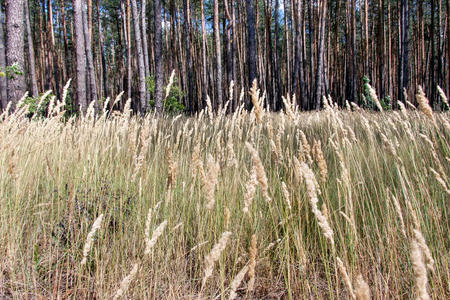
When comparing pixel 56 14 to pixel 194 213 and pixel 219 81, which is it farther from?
pixel 194 213

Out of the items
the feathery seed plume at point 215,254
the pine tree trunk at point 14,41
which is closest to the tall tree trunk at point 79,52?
the pine tree trunk at point 14,41

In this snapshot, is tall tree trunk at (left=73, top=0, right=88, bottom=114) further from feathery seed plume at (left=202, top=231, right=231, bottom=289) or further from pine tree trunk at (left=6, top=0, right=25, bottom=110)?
feathery seed plume at (left=202, top=231, right=231, bottom=289)

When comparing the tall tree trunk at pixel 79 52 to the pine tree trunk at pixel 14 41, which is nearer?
the pine tree trunk at pixel 14 41

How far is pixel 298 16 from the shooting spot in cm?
1159

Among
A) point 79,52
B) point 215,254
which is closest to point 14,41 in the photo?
point 79,52

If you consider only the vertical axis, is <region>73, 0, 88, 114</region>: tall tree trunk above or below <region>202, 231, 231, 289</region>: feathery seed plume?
above

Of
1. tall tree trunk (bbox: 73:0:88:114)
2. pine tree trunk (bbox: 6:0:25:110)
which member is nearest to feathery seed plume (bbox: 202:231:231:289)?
pine tree trunk (bbox: 6:0:25:110)

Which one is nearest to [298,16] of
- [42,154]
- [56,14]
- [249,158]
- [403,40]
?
[403,40]

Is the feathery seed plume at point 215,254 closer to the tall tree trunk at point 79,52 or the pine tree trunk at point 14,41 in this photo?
the pine tree trunk at point 14,41

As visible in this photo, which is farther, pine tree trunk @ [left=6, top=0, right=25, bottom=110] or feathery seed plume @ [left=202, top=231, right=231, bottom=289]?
pine tree trunk @ [left=6, top=0, right=25, bottom=110]

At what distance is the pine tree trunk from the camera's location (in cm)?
594

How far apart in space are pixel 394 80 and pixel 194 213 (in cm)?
2105

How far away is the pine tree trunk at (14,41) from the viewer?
594 cm

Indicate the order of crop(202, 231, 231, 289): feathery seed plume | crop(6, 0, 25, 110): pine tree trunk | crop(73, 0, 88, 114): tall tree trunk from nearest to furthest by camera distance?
1. crop(202, 231, 231, 289): feathery seed plume
2. crop(6, 0, 25, 110): pine tree trunk
3. crop(73, 0, 88, 114): tall tree trunk
